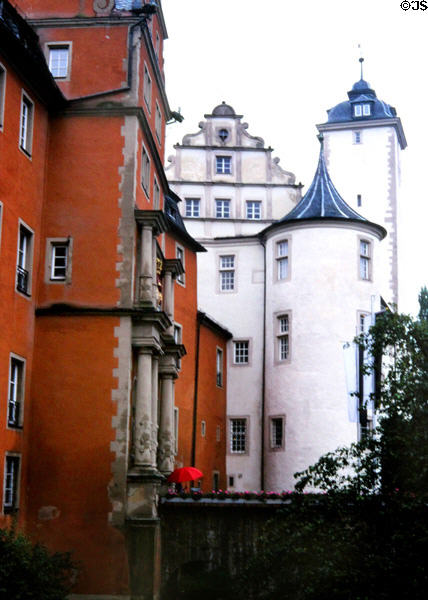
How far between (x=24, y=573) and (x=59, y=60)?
14169mm

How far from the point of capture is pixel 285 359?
40875 millimetres

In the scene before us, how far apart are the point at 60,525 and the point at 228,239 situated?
21.5 m

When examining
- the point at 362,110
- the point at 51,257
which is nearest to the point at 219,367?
the point at 51,257

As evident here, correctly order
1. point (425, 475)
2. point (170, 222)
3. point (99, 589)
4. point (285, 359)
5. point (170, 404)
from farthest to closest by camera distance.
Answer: point (285, 359) → point (170, 222) → point (170, 404) → point (99, 589) → point (425, 475)


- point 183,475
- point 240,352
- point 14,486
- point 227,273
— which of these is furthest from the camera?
point 227,273

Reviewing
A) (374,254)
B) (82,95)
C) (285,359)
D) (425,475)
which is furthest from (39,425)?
(374,254)

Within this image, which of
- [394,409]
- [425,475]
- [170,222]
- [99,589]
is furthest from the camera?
[170,222]

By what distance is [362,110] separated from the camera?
2298 inches

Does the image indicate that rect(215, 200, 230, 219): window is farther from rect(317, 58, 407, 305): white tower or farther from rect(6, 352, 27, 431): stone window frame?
rect(6, 352, 27, 431): stone window frame

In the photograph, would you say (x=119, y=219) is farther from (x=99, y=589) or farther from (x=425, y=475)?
(x=425, y=475)

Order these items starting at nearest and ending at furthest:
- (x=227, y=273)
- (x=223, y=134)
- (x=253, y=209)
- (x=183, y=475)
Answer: (x=183, y=475) < (x=227, y=273) < (x=253, y=209) < (x=223, y=134)

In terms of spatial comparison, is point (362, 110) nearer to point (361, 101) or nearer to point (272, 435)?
point (361, 101)

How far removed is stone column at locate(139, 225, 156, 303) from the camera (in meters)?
26.7

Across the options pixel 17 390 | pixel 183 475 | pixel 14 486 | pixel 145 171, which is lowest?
pixel 14 486
